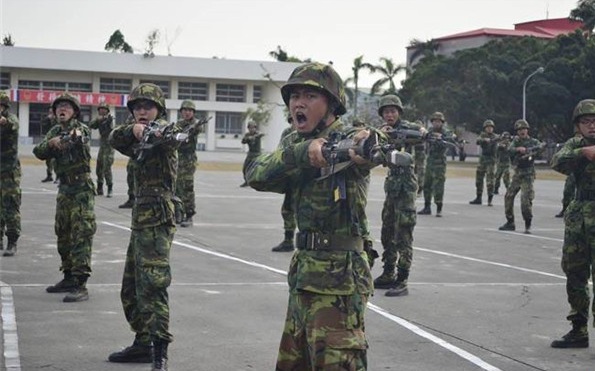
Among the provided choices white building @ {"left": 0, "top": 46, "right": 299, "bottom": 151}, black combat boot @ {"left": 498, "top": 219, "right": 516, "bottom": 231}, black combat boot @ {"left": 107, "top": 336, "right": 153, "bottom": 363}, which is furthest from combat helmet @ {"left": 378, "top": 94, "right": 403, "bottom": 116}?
white building @ {"left": 0, "top": 46, "right": 299, "bottom": 151}

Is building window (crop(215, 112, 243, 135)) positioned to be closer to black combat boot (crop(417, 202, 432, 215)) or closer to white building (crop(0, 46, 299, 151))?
white building (crop(0, 46, 299, 151))

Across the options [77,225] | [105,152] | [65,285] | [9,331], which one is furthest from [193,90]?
[9,331]

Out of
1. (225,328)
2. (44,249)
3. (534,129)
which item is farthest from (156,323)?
(534,129)

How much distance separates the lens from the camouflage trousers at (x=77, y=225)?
952 cm

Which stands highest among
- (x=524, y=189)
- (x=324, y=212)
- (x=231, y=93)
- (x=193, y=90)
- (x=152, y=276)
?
(x=193, y=90)

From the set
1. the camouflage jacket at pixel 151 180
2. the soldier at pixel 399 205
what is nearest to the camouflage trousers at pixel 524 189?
the soldier at pixel 399 205

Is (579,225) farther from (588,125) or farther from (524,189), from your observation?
(524,189)

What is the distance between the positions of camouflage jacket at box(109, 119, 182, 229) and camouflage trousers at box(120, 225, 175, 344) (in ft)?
0.29

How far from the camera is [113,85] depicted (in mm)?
76562

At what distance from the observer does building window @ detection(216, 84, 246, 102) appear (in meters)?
78.7

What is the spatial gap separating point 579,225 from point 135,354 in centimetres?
418

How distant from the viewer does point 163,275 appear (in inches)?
278

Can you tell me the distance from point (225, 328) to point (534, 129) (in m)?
52.4

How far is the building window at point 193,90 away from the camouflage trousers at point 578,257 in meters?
70.5
